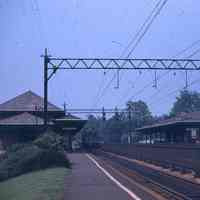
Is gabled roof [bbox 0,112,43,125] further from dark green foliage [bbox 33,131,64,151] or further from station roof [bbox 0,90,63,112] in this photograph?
station roof [bbox 0,90,63,112]

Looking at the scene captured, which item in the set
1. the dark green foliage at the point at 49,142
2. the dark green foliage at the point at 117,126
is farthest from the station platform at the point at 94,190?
the dark green foliage at the point at 117,126

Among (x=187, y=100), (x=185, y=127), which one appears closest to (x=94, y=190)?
(x=185, y=127)

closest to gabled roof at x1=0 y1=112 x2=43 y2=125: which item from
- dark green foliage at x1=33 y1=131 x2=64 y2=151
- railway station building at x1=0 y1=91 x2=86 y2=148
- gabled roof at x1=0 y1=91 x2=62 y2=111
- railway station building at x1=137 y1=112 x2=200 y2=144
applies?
railway station building at x1=0 y1=91 x2=86 y2=148

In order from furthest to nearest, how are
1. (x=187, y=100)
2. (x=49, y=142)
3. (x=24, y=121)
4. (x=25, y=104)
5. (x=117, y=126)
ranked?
(x=187, y=100), (x=117, y=126), (x=25, y=104), (x=24, y=121), (x=49, y=142)

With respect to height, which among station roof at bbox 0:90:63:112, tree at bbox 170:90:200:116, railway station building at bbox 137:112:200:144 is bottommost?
railway station building at bbox 137:112:200:144

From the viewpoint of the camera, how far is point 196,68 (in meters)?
47.0

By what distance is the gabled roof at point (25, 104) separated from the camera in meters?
97.9

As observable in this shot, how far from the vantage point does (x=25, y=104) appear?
99.8 m

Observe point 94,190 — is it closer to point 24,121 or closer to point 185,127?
point 24,121

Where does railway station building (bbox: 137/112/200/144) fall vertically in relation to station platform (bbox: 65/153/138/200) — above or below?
above

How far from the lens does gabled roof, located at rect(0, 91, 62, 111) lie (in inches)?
3853

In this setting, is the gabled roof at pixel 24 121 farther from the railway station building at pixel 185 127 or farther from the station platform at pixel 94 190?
the station platform at pixel 94 190

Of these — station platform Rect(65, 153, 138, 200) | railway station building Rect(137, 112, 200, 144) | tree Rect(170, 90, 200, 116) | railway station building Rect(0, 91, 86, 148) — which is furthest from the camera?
tree Rect(170, 90, 200, 116)

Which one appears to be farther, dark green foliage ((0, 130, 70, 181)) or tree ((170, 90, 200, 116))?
tree ((170, 90, 200, 116))
